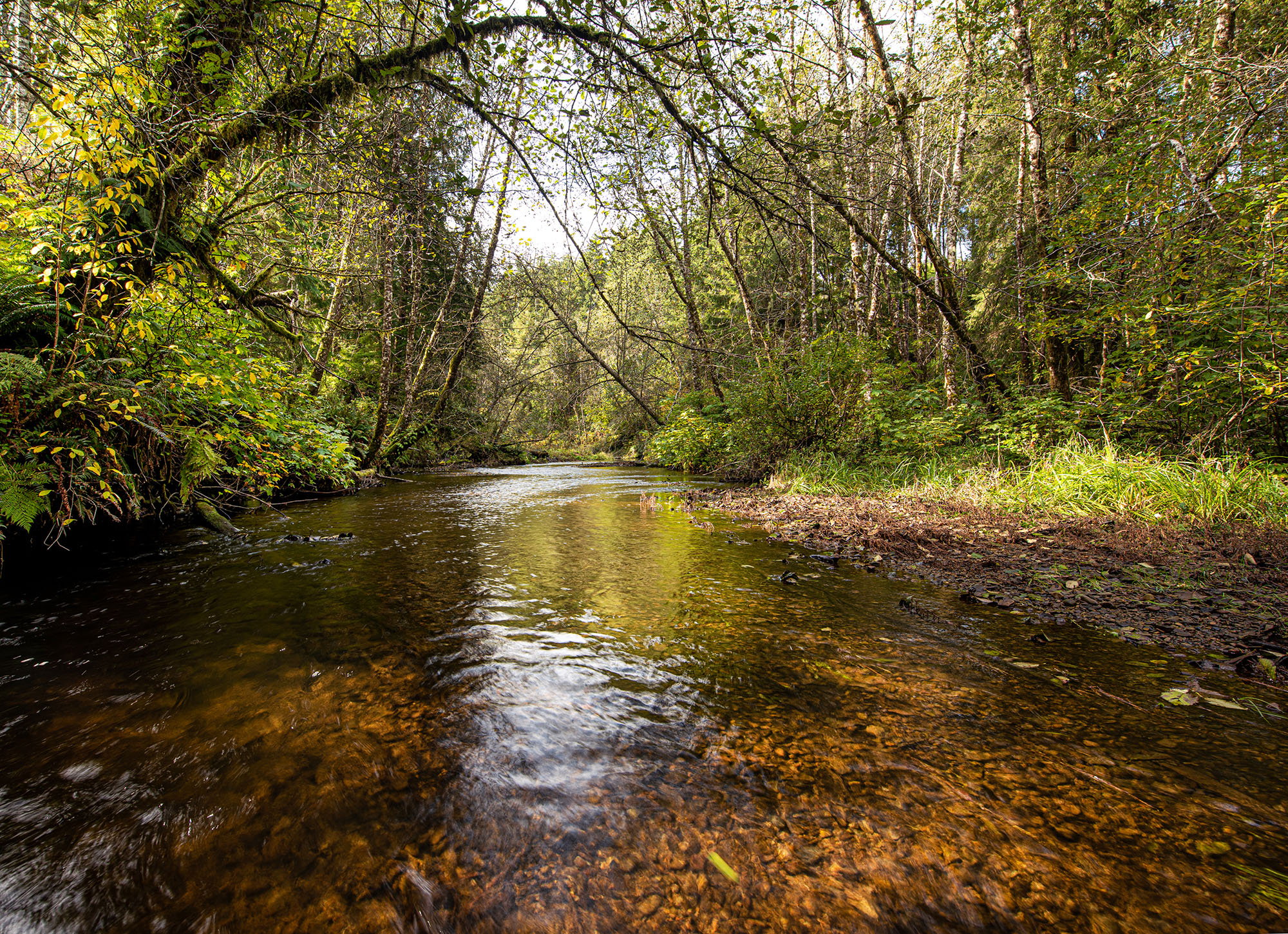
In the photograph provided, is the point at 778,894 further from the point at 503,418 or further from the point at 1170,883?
the point at 503,418

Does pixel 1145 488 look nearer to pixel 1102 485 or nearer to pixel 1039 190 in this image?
pixel 1102 485

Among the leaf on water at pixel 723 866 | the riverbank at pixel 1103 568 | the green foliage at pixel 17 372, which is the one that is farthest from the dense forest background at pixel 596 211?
the leaf on water at pixel 723 866

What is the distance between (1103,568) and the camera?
387cm

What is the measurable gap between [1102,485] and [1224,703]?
4403 millimetres

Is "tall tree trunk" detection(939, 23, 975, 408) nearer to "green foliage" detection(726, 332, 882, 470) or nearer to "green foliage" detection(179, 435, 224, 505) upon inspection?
"green foliage" detection(726, 332, 882, 470)

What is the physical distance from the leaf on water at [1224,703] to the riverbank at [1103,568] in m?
0.40

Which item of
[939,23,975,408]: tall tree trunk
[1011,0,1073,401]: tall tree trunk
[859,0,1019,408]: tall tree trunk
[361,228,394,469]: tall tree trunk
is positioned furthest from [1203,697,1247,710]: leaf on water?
[361,228,394,469]: tall tree trunk

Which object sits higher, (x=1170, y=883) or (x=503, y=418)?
(x=503, y=418)

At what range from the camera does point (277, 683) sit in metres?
2.37

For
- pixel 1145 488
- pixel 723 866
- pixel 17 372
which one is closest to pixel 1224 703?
pixel 723 866

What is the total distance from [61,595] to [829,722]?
17.1ft

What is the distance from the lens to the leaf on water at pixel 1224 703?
2.11 metres

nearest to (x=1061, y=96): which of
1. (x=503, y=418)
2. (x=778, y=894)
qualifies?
(x=778, y=894)

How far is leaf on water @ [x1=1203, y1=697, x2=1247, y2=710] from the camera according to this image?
211 cm
